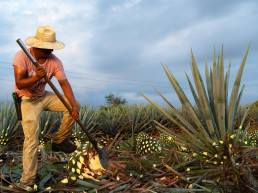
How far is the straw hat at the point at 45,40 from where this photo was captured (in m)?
3.38

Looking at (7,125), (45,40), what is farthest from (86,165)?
(7,125)

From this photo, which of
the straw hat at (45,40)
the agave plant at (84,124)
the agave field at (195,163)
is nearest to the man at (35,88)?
the straw hat at (45,40)

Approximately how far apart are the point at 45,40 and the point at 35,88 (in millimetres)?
666

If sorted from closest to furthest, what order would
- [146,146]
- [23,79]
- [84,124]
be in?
[23,79] < [146,146] < [84,124]

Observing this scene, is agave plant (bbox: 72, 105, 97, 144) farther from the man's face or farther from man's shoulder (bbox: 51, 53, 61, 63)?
the man's face

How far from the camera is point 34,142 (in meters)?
3.42

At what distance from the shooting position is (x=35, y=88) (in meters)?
3.63

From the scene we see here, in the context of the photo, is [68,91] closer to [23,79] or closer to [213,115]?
[23,79]

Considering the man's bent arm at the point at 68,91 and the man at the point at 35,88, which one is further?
the man's bent arm at the point at 68,91

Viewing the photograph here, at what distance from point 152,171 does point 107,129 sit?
4.20 metres

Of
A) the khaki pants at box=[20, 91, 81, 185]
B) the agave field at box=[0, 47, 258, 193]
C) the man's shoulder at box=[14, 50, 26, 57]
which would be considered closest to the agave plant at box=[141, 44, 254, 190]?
the agave field at box=[0, 47, 258, 193]

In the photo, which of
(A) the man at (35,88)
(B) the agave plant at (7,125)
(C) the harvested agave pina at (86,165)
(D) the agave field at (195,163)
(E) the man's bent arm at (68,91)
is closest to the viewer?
(D) the agave field at (195,163)

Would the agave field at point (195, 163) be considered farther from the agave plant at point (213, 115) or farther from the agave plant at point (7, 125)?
the agave plant at point (7, 125)

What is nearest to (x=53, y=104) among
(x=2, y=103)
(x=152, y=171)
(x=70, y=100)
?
(x=70, y=100)
